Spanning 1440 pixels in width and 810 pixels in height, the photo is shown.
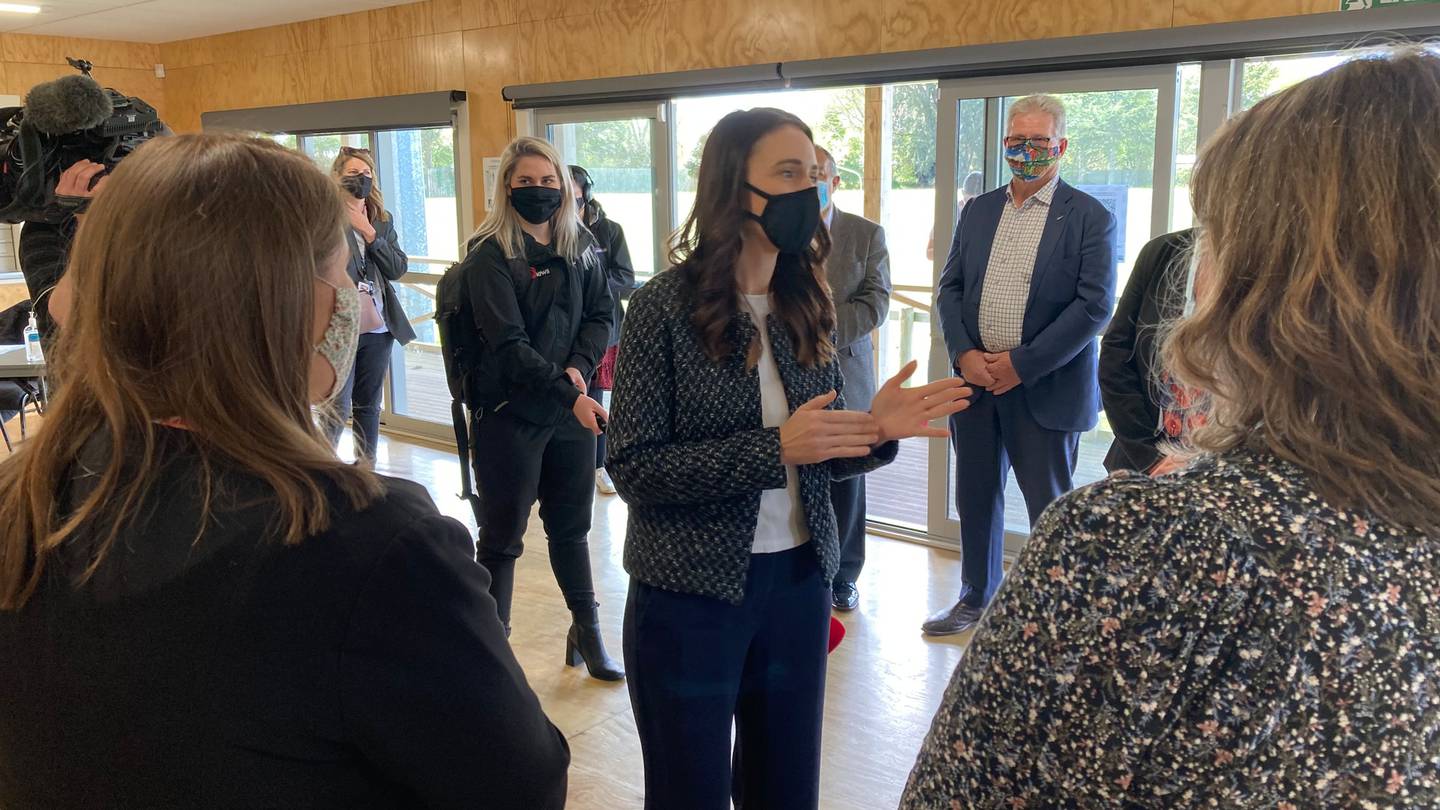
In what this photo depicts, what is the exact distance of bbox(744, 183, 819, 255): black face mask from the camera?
1750mm

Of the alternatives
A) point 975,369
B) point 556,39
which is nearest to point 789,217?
point 975,369

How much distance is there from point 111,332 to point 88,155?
1687mm

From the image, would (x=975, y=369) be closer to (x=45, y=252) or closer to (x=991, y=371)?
(x=991, y=371)

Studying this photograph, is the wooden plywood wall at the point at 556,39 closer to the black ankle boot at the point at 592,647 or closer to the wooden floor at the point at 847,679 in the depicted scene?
the wooden floor at the point at 847,679

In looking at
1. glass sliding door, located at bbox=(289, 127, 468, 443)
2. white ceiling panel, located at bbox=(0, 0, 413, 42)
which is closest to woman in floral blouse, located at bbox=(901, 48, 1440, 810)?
glass sliding door, located at bbox=(289, 127, 468, 443)

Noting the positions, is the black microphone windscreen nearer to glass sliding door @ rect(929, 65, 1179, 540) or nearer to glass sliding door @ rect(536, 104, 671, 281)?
glass sliding door @ rect(929, 65, 1179, 540)

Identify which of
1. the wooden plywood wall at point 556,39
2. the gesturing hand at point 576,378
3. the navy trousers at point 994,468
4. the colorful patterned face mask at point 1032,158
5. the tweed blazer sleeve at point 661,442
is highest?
the wooden plywood wall at point 556,39

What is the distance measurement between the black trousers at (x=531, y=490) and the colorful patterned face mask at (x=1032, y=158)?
1669 millimetres

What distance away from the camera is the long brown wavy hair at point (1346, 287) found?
713mm

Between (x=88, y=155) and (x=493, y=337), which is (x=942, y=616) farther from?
(x=88, y=155)

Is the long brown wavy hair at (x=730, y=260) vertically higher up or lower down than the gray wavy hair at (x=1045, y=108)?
lower down

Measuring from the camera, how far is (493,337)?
2.84 meters

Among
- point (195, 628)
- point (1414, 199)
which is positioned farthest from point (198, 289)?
point (1414, 199)

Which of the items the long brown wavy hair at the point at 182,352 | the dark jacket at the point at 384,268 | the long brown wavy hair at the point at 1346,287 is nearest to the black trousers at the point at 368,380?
the dark jacket at the point at 384,268
